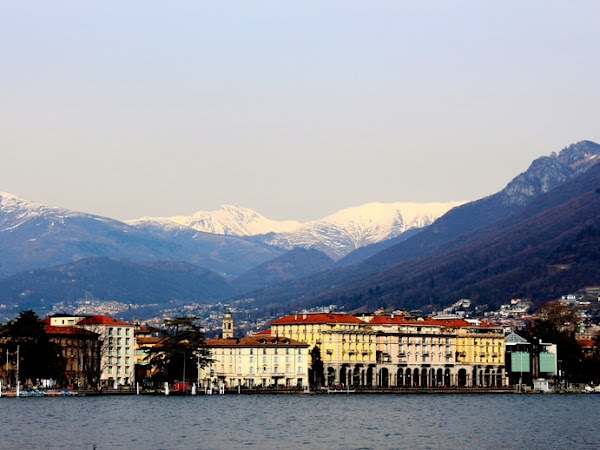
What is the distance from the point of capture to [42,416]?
128 meters

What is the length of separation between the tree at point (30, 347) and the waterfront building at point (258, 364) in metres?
28.4

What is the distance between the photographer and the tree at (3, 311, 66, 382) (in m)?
168

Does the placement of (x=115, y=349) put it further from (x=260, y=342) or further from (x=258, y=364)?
(x=260, y=342)

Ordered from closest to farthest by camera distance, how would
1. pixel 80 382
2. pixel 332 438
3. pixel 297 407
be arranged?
pixel 332 438
pixel 297 407
pixel 80 382

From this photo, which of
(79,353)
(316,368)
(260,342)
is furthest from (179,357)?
(316,368)

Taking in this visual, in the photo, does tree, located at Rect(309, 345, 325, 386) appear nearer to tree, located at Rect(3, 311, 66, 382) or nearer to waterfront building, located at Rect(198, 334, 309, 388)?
waterfront building, located at Rect(198, 334, 309, 388)

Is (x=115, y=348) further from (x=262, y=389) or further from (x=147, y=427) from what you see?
(x=147, y=427)

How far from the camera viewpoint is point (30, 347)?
168 meters

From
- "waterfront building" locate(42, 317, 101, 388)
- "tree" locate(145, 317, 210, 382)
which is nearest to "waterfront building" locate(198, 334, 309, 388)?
"tree" locate(145, 317, 210, 382)

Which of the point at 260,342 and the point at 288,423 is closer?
the point at 288,423

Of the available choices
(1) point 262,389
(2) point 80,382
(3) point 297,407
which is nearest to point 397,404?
(3) point 297,407

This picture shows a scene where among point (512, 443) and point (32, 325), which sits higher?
point (32, 325)

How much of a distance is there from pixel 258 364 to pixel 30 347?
38.0m

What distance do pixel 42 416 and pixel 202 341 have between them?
61700mm
